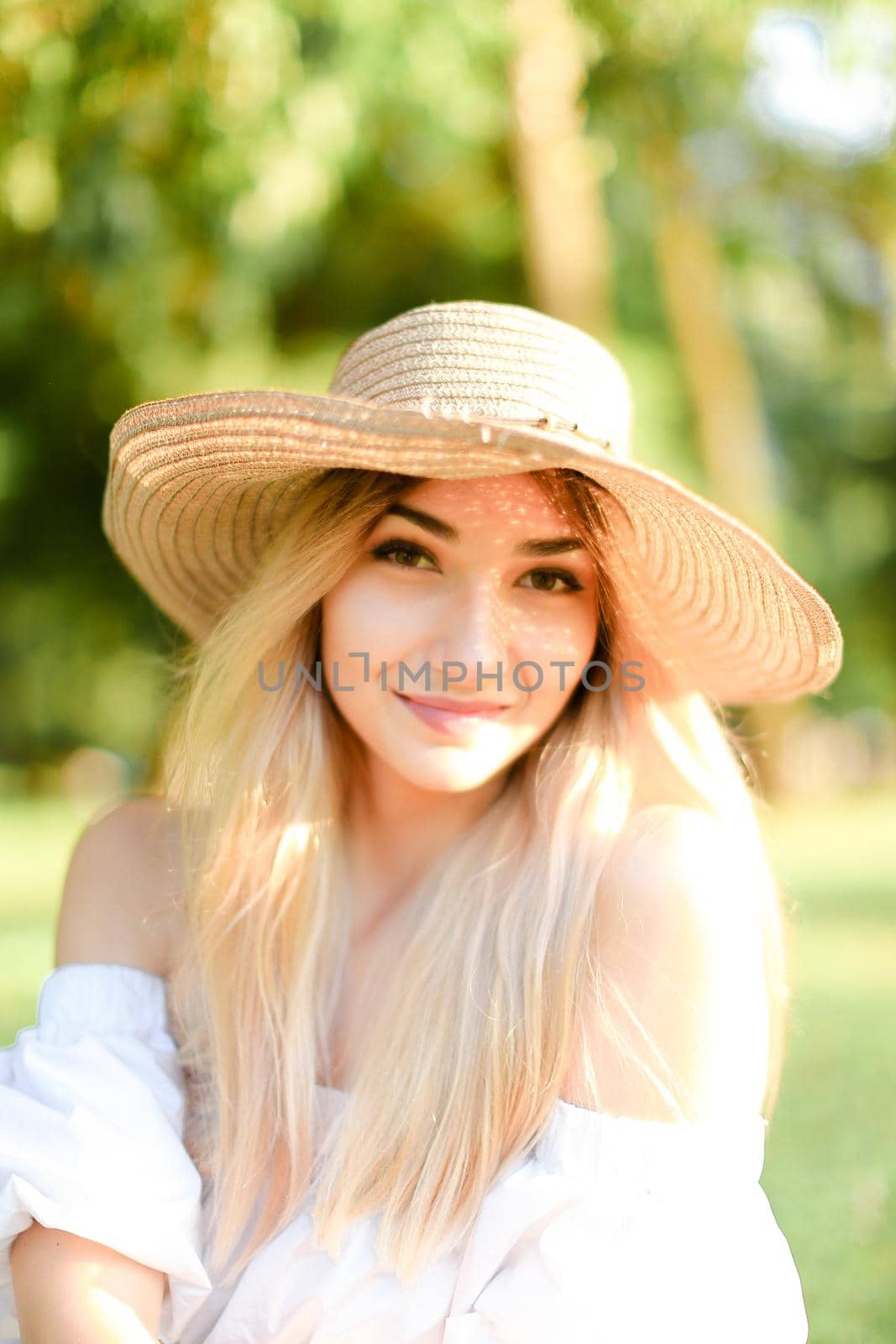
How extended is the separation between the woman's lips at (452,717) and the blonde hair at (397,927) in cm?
19

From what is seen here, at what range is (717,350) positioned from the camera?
384 inches

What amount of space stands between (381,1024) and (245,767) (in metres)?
0.49

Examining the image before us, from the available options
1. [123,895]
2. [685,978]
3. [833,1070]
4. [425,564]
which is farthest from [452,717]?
[833,1070]

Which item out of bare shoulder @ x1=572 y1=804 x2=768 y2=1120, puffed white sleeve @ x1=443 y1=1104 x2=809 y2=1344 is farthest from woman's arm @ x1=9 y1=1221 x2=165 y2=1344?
bare shoulder @ x1=572 y1=804 x2=768 y2=1120

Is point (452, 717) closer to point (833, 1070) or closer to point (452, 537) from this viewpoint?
point (452, 537)

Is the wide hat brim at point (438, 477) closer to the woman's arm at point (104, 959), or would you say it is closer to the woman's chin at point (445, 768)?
the woman's chin at point (445, 768)

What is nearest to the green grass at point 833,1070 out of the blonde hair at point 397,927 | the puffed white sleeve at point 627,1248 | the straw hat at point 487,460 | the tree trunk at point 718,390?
the puffed white sleeve at point 627,1248

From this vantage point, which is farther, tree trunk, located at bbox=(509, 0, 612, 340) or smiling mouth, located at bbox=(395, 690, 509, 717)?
tree trunk, located at bbox=(509, 0, 612, 340)

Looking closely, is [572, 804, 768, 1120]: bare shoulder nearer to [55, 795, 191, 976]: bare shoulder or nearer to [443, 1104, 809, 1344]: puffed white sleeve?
[443, 1104, 809, 1344]: puffed white sleeve

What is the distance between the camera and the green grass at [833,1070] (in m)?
2.50

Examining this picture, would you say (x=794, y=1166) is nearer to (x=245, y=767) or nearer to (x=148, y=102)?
(x=245, y=767)

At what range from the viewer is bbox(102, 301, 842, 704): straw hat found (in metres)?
1.58

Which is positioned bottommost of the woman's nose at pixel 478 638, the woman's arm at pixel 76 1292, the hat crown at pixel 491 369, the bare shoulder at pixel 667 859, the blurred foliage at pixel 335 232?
the woman's arm at pixel 76 1292

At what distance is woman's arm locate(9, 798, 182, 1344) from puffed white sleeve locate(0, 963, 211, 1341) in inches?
1.2
